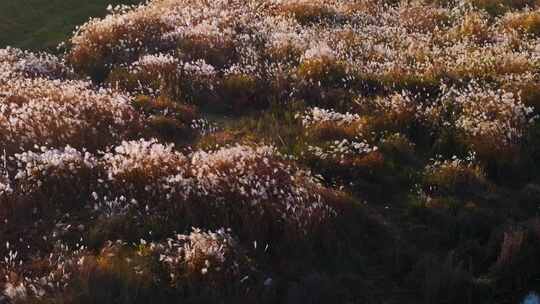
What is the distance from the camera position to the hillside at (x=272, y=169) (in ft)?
19.0

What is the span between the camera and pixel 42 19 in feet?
52.7

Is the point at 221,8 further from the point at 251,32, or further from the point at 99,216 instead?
the point at 99,216

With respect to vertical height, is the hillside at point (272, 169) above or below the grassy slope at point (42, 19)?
below

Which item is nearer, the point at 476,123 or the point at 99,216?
the point at 99,216

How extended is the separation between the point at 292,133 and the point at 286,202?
88.8 inches

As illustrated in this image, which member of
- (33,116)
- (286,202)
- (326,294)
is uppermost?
(33,116)

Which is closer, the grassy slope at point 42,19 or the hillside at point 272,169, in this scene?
the hillside at point 272,169

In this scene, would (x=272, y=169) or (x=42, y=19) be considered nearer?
(x=272, y=169)

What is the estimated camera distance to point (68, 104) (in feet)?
28.2

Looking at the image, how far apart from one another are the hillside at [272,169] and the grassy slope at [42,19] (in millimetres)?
2626

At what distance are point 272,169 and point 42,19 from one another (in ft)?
36.5

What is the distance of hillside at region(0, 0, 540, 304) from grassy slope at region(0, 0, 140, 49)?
8.61ft

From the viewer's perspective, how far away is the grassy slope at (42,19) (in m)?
14.5

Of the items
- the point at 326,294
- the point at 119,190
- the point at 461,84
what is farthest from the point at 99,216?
the point at 461,84
